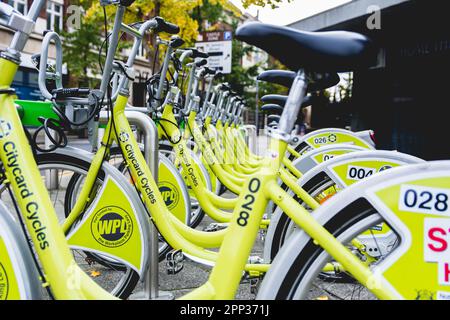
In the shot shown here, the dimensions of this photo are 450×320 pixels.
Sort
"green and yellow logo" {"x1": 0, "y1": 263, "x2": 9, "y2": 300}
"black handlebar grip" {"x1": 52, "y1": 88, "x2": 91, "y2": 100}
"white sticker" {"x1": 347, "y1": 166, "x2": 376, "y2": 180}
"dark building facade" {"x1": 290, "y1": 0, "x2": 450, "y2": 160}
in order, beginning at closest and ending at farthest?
"green and yellow logo" {"x1": 0, "y1": 263, "x2": 9, "y2": 300} → "black handlebar grip" {"x1": 52, "y1": 88, "x2": 91, "y2": 100} → "white sticker" {"x1": 347, "y1": 166, "x2": 376, "y2": 180} → "dark building facade" {"x1": 290, "y1": 0, "x2": 450, "y2": 160}

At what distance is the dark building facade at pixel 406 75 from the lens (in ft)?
22.9

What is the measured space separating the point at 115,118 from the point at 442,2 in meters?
5.40

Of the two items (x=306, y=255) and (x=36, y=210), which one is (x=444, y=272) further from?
(x=36, y=210)

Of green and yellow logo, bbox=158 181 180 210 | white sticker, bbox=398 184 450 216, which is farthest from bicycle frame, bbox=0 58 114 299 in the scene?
green and yellow logo, bbox=158 181 180 210

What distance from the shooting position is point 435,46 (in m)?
7.11

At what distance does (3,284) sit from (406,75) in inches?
311

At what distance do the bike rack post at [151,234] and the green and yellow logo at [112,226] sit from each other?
0.14m

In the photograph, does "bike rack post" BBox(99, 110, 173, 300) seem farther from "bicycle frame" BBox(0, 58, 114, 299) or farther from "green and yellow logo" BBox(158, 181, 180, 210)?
"green and yellow logo" BBox(158, 181, 180, 210)

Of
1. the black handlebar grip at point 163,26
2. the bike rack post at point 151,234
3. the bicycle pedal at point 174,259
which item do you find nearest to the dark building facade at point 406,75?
the black handlebar grip at point 163,26

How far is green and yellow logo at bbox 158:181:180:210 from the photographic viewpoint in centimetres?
327

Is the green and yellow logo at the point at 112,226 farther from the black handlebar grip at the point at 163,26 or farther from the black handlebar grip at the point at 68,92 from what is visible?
the black handlebar grip at the point at 163,26

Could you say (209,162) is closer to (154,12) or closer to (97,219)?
A: (97,219)

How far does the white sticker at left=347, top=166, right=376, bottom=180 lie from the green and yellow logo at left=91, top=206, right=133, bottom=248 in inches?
47.3

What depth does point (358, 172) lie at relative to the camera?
2.45 metres
